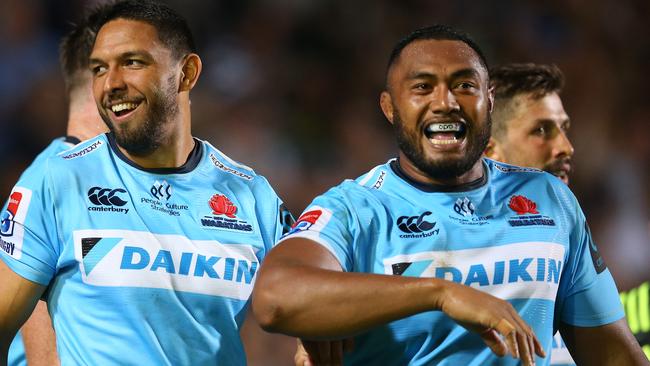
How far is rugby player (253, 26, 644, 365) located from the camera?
339 centimetres

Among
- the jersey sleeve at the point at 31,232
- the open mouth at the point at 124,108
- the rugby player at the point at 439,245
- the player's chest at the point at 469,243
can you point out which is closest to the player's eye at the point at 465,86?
the rugby player at the point at 439,245

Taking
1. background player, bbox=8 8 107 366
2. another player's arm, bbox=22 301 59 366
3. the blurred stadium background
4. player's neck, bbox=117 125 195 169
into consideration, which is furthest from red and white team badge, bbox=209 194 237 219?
the blurred stadium background

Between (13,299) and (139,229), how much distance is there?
0.54 meters

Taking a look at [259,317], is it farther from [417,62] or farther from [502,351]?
[417,62]

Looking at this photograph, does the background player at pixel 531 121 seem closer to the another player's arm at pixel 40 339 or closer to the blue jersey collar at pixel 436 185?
the blue jersey collar at pixel 436 185

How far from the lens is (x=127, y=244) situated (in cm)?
400

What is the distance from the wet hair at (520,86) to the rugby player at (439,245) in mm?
1523

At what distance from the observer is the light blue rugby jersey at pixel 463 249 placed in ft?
12.2

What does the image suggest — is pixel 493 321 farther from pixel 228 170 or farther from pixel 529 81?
pixel 529 81

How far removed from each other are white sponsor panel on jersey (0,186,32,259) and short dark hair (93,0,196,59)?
865mm

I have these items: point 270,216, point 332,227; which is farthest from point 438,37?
point 270,216

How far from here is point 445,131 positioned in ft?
13.1

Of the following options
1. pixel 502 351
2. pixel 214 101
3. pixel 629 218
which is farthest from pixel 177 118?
pixel 629 218

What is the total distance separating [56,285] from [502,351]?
5.96ft
